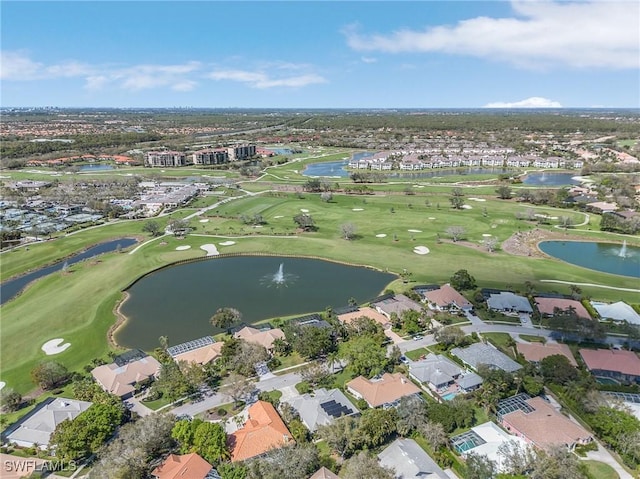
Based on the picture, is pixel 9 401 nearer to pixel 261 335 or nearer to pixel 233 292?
pixel 261 335

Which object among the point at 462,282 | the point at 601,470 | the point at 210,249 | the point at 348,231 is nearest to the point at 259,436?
the point at 601,470

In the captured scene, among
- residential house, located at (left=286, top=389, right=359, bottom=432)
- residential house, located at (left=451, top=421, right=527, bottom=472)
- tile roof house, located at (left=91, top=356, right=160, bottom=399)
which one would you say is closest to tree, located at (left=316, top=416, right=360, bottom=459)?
residential house, located at (left=286, top=389, right=359, bottom=432)

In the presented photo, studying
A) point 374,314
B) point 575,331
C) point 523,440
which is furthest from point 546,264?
point 523,440

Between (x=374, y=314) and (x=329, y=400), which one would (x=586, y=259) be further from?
(x=329, y=400)

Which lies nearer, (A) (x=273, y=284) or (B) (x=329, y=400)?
(B) (x=329, y=400)

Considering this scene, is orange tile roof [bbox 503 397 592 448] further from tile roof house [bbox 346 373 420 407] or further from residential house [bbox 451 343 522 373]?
tile roof house [bbox 346 373 420 407]

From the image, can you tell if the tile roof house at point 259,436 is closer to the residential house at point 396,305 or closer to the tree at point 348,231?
the residential house at point 396,305
